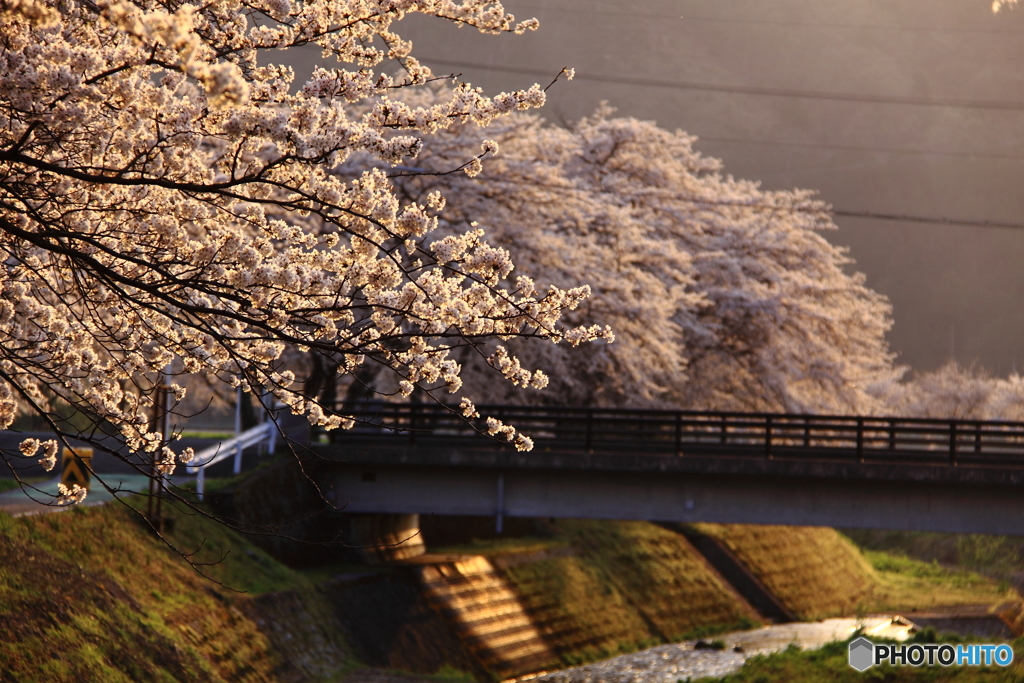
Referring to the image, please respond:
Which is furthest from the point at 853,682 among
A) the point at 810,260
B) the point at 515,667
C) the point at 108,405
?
the point at 810,260

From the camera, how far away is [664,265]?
102 feet

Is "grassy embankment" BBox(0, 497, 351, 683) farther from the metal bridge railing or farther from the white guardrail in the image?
the metal bridge railing

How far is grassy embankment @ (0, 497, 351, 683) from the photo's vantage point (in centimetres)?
1161

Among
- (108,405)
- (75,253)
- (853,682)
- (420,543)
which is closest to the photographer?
(75,253)

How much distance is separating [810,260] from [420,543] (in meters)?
18.4

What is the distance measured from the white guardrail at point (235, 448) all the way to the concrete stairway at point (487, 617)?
15.3 feet

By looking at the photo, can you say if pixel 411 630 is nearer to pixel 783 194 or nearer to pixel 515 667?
pixel 515 667

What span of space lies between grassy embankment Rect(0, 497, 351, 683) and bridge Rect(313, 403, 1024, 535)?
126 inches

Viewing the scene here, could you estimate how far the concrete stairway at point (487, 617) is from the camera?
2128 cm

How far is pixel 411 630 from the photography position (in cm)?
2017

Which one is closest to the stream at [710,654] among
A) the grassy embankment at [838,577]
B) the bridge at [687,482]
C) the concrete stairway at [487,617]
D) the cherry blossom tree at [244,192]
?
the concrete stairway at [487,617]

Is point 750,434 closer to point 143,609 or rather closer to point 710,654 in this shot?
point 710,654
